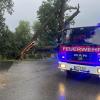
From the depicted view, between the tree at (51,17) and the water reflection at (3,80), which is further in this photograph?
the tree at (51,17)

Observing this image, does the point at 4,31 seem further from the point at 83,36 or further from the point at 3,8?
the point at 83,36

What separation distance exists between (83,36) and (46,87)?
3075 millimetres

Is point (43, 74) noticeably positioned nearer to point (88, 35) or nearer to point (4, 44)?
point (88, 35)

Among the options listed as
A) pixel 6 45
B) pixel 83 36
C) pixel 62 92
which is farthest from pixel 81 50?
pixel 6 45

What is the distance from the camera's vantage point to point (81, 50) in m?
15.1

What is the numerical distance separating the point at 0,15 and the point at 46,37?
532 cm

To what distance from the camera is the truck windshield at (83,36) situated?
14.8 meters

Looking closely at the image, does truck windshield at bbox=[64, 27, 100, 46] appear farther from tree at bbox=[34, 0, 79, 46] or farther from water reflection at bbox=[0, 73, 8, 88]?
tree at bbox=[34, 0, 79, 46]

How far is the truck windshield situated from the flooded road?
1.79m

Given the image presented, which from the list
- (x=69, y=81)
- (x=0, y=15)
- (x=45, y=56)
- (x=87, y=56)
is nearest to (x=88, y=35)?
(x=87, y=56)

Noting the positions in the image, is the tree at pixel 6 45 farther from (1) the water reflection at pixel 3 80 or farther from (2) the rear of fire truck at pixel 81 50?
(2) the rear of fire truck at pixel 81 50

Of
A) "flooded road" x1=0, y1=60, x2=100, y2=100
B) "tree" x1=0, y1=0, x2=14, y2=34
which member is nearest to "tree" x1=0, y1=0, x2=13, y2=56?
"tree" x1=0, y1=0, x2=14, y2=34

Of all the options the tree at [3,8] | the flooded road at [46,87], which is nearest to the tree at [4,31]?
the tree at [3,8]

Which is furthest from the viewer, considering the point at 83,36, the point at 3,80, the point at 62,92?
the point at 3,80
